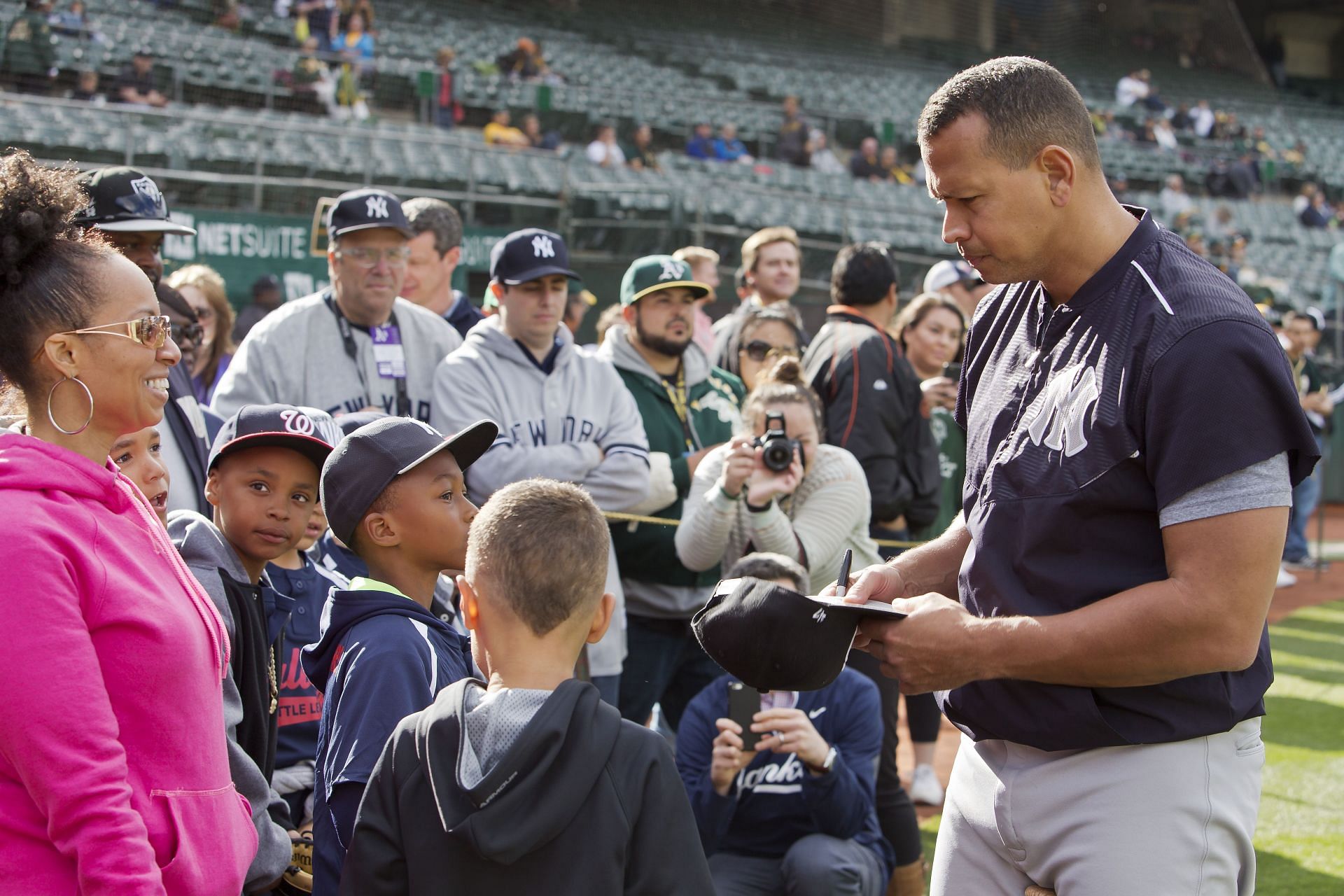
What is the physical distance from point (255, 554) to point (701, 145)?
1735 centimetres

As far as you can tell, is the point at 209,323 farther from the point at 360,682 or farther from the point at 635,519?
the point at 360,682

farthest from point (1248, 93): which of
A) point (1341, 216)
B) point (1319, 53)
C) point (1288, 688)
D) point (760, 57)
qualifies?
point (1288, 688)

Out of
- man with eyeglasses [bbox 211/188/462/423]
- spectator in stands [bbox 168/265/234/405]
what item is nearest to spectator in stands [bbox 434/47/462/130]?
spectator in stands [bbox 168/265/234/405]

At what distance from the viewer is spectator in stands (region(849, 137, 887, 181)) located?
69.1 ft

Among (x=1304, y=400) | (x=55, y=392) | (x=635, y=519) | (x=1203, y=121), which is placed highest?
(x=1203, y=121)

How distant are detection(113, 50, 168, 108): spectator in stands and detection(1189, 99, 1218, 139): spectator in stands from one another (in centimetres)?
2339

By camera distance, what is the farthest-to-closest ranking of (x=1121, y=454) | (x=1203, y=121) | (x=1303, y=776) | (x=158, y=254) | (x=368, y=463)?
(x=1203, y=121) → (x=1303, y=776) → (x=158, y=254) → (x=368, y=463) → (x=1121, y=454)

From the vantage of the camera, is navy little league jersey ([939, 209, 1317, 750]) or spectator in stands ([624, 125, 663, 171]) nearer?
navy little league jersey ([939, 209, 1317, 750])

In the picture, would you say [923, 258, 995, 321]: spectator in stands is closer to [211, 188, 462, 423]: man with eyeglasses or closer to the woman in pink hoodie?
[211, 188, 462, 423]: man with eyeglasses

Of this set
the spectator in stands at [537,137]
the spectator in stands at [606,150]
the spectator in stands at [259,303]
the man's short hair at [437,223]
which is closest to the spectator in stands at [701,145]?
the spectator in stands at [606,150]

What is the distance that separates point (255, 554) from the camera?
2.88 m

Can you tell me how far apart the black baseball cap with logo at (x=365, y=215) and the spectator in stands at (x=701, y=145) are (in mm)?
15253

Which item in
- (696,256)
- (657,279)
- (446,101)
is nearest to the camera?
(657,279)

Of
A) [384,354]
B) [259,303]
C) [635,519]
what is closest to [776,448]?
[635,519]
